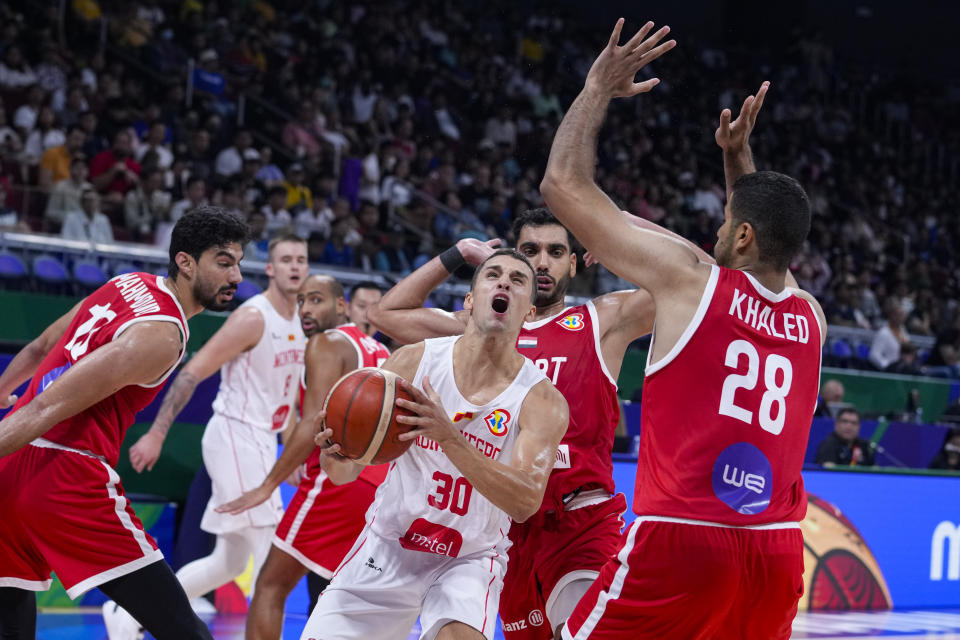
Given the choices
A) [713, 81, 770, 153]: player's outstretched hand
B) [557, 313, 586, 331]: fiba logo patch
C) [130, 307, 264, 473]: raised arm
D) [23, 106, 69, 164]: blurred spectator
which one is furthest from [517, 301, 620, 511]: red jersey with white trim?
[23, 106, 69, 164]: blurred spectator

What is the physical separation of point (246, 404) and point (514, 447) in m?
3.35

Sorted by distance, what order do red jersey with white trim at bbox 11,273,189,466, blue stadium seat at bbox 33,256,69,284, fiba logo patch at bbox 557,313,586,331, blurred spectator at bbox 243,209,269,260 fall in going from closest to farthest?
1. red jersey with white trim at bbox 11,273,189,466
2. fiba logo patch at bbox 557,313,586,331
3. blue stadium seat at bbox 33,256,69,284
4. blurred spectator at bbox 243,209,269,260

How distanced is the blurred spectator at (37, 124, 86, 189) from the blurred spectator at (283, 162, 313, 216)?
2.45m

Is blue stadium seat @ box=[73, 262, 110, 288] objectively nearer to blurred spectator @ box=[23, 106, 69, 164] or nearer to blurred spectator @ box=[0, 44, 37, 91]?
blurred spectator @ box=[23, 106, 69, 164]

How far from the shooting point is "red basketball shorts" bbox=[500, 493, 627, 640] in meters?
4.20

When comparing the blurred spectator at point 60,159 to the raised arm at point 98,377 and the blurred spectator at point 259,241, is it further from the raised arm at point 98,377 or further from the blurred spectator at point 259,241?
the raised arm at point 98,377

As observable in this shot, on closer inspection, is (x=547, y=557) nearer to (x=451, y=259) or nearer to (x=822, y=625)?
(x=451, y=259)

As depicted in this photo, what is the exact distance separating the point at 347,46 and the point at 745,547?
14244mm

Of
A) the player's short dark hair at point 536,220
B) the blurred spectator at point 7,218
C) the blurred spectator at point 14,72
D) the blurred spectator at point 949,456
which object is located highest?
the blurred spectator at point 14,72

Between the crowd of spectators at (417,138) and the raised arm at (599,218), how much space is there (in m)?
7.48

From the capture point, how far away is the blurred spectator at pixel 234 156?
12500mm

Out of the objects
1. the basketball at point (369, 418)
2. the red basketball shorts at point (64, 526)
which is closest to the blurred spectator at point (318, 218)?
the red basketball shorts at point (64, 526)

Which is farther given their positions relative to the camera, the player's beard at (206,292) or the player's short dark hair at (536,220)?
the player's short dark hair at (536,220)

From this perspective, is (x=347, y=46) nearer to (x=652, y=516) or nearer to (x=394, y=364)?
(x=394, y=364)
